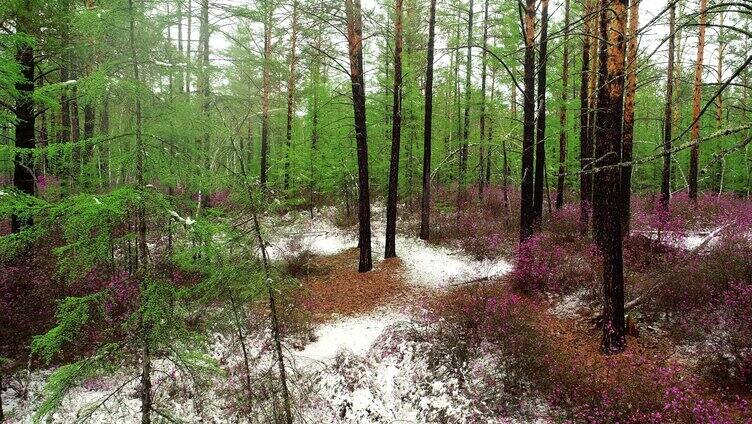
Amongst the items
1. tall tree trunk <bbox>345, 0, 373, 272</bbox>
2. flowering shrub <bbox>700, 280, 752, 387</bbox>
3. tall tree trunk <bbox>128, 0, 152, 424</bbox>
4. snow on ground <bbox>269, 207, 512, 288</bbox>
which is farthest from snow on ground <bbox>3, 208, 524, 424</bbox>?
tall tree trunk <bbox>345, 0, 373, 272</bbox>

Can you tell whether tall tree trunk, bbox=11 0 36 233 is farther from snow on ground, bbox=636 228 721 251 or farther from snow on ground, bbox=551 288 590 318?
snow on ground, bbox=636 228 721 251

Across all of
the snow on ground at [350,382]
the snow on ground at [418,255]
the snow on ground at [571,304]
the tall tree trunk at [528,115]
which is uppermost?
the tall tree trunk at [528,115]

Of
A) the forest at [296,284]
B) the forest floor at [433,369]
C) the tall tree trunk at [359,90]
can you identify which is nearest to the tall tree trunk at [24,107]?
the forest at [296,284]

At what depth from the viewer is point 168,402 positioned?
749 cm

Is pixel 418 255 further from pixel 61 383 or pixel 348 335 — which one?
pixel 61 383

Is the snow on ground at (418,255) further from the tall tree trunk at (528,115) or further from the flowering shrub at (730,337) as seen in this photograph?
the flowering shrub at (730,337)

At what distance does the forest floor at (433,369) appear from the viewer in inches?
233

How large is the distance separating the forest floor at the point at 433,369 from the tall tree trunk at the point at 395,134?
3.30 metres

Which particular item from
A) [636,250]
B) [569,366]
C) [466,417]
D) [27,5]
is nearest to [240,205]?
[466,417]

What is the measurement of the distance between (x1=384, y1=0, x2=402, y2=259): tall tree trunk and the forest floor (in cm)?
330

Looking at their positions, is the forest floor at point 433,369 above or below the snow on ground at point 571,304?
below

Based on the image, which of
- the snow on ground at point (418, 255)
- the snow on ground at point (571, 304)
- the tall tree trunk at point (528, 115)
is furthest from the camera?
the snow on ground at point (418, 255)

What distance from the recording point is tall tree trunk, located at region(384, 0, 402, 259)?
13.0 metres

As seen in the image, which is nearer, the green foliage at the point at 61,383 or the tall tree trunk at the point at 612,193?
the green foliage at the point at 61,383
